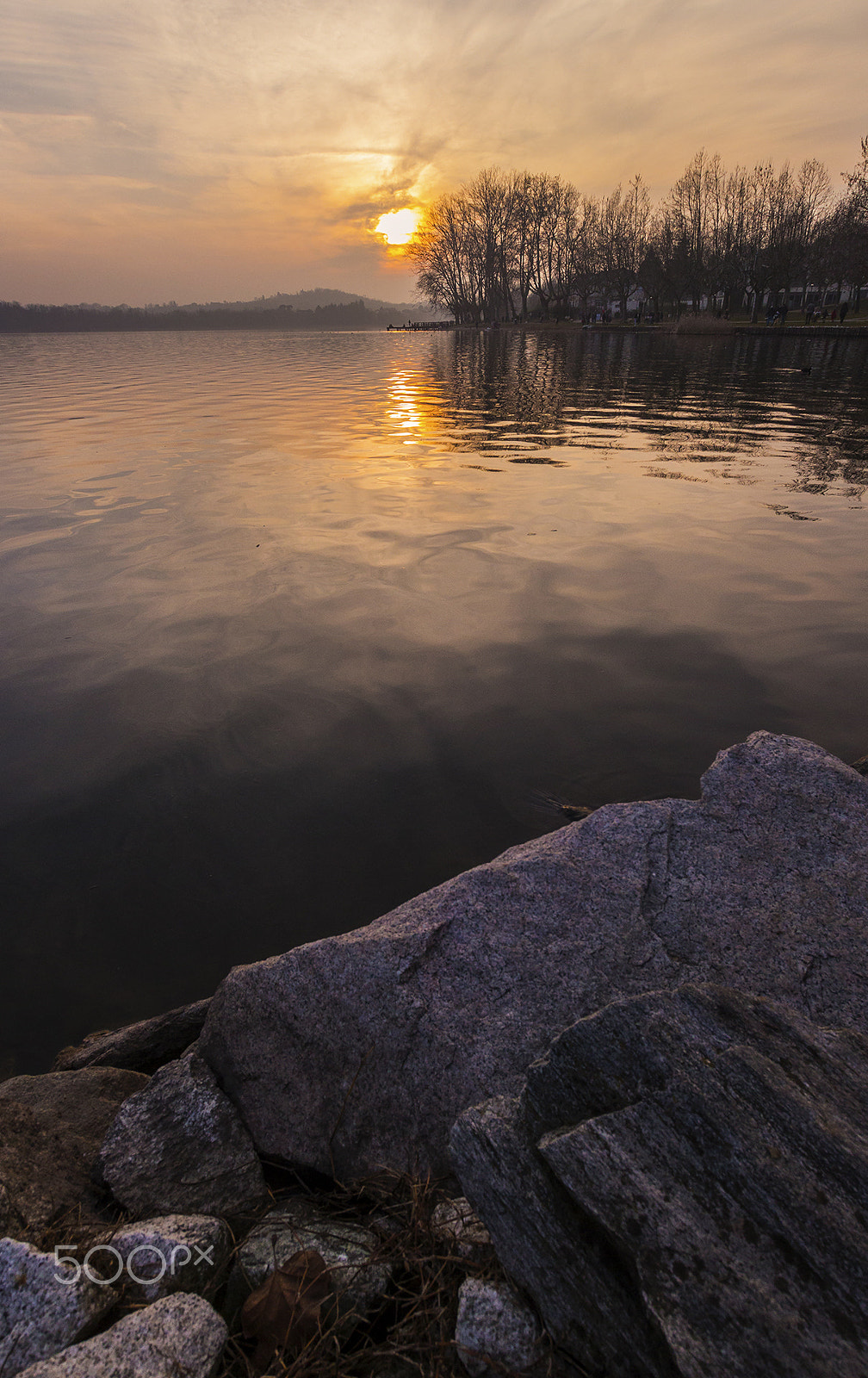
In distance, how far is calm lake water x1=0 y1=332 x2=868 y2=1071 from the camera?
3977 millimetres

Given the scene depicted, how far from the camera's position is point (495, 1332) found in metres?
1.70

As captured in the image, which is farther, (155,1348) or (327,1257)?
(327,1257)

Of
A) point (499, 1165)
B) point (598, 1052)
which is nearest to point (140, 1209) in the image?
point (499, 1165)

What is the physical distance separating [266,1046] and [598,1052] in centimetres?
134

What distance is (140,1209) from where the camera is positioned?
222 cm

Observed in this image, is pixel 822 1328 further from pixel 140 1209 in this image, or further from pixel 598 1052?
pixel 140 1209

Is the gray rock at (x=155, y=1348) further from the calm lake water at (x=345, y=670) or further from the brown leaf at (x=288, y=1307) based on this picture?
the calm lake water at (x=345, y=670)

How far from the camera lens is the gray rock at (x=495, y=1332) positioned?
1.67 meters

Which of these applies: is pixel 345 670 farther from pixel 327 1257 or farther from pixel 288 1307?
pixel 288 1307

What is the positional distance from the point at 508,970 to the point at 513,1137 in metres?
0.70

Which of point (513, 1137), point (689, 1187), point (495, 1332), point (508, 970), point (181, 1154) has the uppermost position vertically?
point (689, 1187)

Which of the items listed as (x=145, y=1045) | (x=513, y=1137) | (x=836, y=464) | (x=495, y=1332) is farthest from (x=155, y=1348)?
(x=836, y=464)

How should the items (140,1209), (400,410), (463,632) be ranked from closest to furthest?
(140,1209) → (463,632) → (400,410)

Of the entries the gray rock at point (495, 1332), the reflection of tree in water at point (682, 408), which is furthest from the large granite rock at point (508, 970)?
the reflection of tree in water at point (682, 408)
